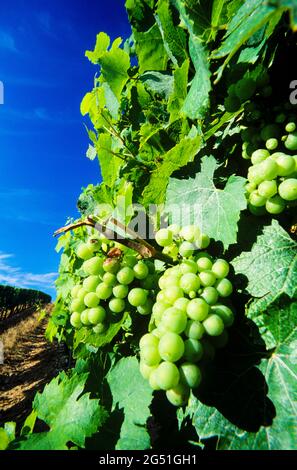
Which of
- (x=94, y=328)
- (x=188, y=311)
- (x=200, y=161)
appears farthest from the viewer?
(x=200, y=161)

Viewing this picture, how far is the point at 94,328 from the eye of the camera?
1.39 metres

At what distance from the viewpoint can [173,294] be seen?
3.64 feet

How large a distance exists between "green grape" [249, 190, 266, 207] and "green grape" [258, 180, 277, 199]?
3cm

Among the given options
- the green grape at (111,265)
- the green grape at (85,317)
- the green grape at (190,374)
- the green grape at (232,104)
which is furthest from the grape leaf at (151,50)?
the green grape at (190,374)

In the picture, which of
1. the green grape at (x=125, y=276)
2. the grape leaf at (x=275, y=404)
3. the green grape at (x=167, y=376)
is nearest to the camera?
the green grape at (x=167, y=376)

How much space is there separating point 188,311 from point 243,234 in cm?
48

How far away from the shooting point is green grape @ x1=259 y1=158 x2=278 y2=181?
3.79ft

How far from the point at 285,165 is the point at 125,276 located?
2.38 feet

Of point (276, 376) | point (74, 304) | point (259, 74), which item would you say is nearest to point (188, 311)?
point (276, 376)

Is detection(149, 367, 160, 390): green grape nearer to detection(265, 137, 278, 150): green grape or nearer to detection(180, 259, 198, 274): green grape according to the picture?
detection(180, 259, 198, 274): green grape

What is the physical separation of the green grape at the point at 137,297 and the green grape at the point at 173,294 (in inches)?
6.1

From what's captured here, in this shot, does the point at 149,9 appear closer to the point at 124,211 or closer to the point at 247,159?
the point at 247,159

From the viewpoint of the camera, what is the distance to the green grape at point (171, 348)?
95 cm

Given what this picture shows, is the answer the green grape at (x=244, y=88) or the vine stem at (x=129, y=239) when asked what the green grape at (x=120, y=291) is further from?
the green grape at (x=244, y=88)
